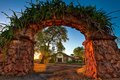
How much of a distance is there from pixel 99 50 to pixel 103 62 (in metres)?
0.65

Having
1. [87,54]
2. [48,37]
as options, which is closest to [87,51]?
[87,54]

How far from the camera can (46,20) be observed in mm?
8531

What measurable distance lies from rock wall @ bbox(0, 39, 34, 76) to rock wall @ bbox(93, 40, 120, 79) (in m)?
3.51

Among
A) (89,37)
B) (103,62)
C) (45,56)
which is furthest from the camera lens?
(45,56)

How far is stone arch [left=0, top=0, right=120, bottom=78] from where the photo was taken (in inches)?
293

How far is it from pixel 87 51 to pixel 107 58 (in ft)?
4.31

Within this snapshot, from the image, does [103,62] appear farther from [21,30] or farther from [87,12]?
[21,30]

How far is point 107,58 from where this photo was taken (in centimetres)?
771

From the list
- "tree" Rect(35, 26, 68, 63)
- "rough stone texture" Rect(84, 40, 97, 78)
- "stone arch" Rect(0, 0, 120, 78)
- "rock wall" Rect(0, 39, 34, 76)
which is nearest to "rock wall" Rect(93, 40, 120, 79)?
"stone arch" Rect(0, 0, 120, 78)

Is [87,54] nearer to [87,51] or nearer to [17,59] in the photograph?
[87,51]

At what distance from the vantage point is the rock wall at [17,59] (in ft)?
24.3

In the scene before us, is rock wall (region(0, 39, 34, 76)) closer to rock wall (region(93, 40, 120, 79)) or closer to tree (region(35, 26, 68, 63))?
rock wall (region(93, 40, 120, 79))

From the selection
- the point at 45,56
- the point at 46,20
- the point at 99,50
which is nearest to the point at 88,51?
the point at 99,50

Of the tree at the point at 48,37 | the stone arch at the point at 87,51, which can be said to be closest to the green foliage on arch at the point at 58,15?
the stone arch at the point at 87,51
